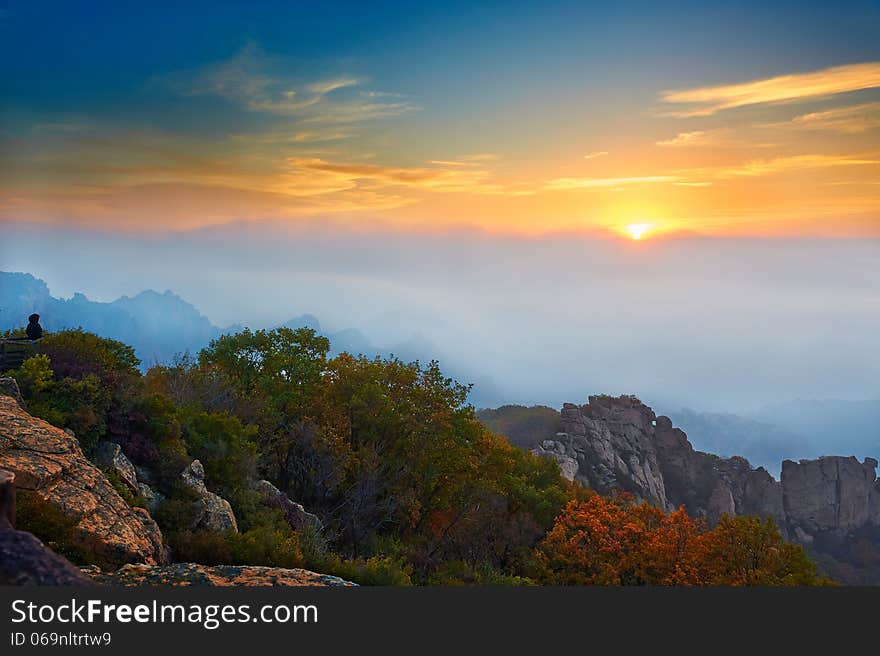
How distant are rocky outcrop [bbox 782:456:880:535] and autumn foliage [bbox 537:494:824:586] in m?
99.1

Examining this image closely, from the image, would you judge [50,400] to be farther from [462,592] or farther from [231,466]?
[462,592]

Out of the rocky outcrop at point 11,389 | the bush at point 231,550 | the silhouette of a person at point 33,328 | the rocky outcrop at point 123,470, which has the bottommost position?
the bush at point 231,550

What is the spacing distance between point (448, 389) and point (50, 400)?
75.7 feet

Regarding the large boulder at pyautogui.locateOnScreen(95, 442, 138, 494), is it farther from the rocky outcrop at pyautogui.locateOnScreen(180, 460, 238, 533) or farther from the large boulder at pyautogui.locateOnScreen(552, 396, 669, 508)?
the large boulder at pyautogui.locateOnScreen(552, 396, 669, 508)

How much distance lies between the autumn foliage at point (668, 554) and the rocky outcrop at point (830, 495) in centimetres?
9914

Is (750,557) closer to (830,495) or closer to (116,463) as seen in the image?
(116,463)

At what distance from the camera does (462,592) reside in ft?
30.7

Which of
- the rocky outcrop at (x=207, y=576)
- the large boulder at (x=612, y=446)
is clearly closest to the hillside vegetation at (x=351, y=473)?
the rocky outcrop at (x=207, y=576)

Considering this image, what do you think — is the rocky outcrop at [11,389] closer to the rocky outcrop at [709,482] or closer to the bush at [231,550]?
the bush at [231,550]

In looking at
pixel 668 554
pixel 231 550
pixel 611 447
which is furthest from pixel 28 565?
pixel 611 447

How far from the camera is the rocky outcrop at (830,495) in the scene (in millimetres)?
116125

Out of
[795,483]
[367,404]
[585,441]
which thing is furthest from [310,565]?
[795,483]

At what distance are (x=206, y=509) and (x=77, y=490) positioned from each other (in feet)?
12.7

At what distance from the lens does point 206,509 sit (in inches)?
658
